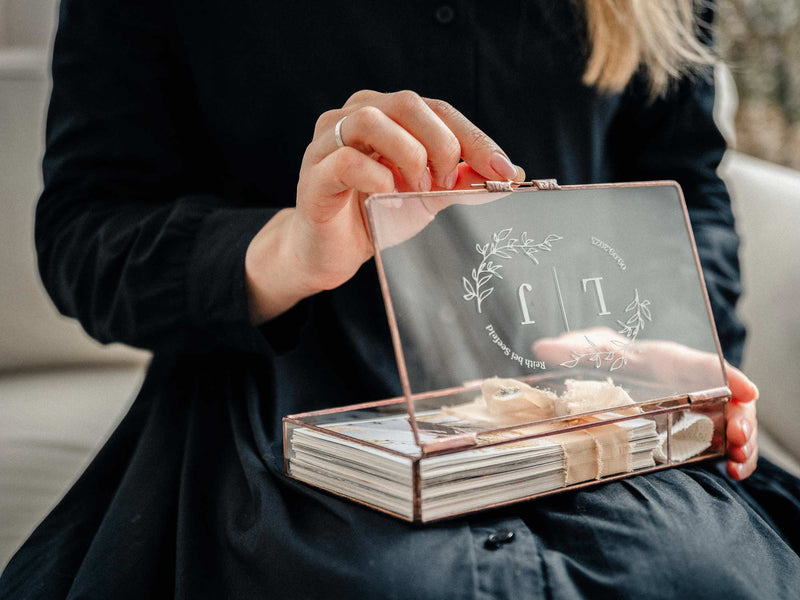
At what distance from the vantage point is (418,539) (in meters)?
0.39

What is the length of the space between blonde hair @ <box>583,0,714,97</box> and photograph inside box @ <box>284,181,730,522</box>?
0.18 meters

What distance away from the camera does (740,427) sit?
51 centimetres

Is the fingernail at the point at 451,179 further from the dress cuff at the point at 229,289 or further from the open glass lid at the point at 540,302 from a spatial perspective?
the dress cuff at the point at 229,289

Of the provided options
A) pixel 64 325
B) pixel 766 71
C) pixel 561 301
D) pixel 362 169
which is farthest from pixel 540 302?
pixel 766 71

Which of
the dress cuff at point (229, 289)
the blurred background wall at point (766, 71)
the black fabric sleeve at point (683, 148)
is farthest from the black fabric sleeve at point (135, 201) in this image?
the blurred background wall at point (766, 71)

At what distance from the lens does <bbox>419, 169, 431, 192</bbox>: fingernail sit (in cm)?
44

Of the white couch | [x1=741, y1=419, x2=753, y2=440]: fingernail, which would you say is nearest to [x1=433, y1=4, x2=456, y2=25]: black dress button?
[x1=741, y1=419, x2=753, y2=440]: fingernail

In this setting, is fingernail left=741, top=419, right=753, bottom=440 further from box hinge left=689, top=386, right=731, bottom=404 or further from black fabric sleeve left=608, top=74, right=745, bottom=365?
black fabric sleeve left=608, top=74, right=745, bottom=365

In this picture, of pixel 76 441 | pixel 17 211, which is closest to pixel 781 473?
pixel 76 441

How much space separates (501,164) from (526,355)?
108 mm

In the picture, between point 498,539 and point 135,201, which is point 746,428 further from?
point 135,201

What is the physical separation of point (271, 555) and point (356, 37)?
0.37m

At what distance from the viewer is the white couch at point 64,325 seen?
79 cm

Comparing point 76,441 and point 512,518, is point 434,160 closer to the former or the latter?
point 512,518
